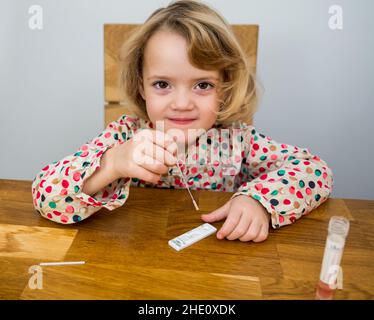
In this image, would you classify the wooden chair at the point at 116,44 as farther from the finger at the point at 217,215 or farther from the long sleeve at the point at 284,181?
the finger at the point at 217,215

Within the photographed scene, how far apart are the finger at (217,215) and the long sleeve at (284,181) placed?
62 millimetres

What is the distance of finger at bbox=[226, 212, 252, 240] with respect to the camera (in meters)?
0.71

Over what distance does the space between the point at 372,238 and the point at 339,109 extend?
1024 millimetres

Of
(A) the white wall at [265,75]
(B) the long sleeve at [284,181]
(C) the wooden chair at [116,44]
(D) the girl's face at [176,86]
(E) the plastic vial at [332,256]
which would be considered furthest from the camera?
(A) the white wall at [265,75]

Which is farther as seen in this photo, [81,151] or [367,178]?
[367,178]

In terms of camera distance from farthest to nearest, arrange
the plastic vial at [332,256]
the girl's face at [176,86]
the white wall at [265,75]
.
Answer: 1. the white wall at [265,75]
2. the girl's face at [176,86]
3. the plastic vial at [332,256]

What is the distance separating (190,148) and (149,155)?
1.33 ft

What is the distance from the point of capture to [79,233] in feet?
2.36

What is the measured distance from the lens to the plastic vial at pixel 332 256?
0.50m

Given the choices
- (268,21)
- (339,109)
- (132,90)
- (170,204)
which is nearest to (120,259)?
(170,204)

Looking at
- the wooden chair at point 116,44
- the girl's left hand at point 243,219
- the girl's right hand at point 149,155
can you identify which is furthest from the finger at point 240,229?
the wooden chair at point 116,44
